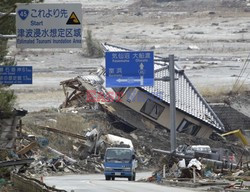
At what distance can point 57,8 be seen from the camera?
3456cm

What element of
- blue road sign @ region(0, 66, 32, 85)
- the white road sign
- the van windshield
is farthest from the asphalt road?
the white road sign

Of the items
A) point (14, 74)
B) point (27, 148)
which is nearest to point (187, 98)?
point (27, 148)

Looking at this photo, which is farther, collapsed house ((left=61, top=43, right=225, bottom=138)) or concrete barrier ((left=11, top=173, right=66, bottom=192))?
collapsed house ((left=61, top=43, right=225, bottom=138))

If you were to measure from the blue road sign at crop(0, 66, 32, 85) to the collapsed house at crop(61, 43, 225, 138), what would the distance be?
2555 centimetres

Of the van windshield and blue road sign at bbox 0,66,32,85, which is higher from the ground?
blue road sign at bbox 0,66,32,85

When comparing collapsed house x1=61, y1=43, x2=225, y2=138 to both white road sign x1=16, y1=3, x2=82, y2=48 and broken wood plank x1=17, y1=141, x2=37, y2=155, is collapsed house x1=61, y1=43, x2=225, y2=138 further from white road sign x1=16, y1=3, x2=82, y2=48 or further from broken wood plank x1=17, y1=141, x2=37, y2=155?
white road sign x1=16, y1=3, x2=82, y2=48

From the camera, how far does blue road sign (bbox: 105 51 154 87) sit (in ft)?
165

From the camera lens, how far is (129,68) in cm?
5009

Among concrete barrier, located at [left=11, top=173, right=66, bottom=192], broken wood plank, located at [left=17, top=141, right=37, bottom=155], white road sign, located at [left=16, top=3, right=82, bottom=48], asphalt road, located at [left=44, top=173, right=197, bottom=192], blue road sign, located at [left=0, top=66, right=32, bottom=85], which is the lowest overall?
broken wood plank, located at [left=17, top=141, right=37, bottom=155]

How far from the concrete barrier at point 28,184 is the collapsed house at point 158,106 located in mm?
21392

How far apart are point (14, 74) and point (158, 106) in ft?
88.5

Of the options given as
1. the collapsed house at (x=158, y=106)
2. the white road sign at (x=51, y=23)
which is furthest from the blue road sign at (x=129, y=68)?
the white road sign at (x=51, y=23)

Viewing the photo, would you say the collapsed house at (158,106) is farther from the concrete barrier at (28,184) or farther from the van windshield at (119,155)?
the concrete barrier at (28,184)

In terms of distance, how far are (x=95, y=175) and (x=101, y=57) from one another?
42.4 m
